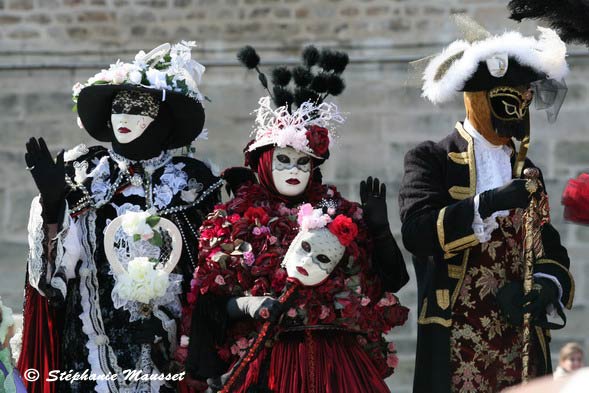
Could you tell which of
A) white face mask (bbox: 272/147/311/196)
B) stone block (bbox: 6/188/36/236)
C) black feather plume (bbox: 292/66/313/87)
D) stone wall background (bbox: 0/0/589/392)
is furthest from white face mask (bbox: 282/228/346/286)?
stone block (bbox: 6/188/36/236)

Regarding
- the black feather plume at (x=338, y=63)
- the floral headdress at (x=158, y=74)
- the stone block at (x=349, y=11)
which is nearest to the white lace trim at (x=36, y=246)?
the floral headdress at (x=158, y=74)

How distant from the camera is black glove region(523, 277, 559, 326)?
662cm

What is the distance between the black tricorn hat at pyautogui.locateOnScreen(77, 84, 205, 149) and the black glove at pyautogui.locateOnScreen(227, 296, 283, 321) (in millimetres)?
967

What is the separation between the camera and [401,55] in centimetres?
1044

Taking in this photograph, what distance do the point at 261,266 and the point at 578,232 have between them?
413cm

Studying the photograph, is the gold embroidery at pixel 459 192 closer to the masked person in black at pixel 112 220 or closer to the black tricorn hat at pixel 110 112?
the masked person in black at pixel 112 220

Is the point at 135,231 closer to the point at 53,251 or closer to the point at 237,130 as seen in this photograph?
the point at 53,251

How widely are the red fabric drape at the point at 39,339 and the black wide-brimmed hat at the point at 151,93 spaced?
0.84m

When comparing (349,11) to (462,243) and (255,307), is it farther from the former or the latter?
(255,307)

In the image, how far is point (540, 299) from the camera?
6.64m

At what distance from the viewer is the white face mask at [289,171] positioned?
22.3ft

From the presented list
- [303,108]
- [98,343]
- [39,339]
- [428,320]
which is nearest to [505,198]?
[428,320]

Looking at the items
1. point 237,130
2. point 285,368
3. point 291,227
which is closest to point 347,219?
point 291,227

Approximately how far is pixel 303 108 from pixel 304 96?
92 millimetres
